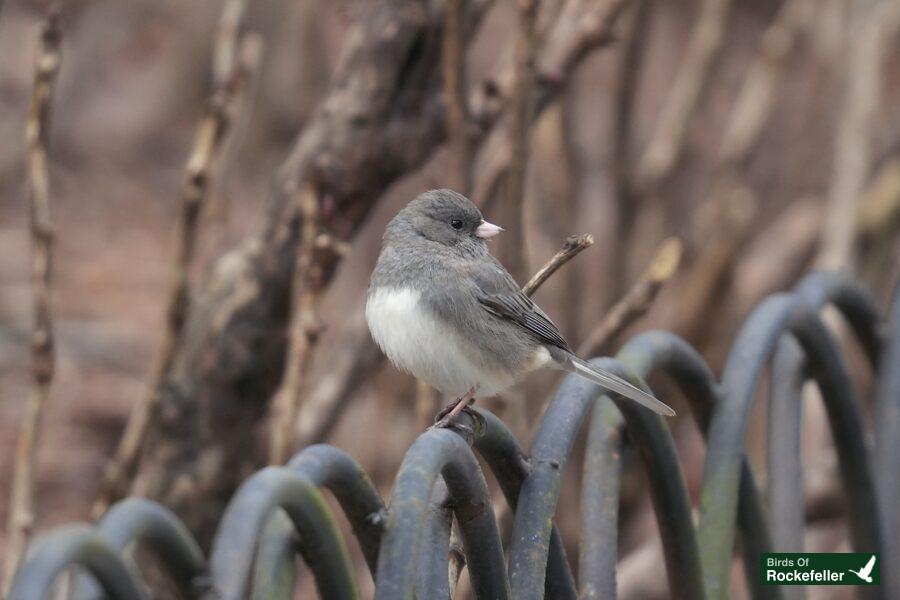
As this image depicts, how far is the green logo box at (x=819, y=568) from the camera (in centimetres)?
169

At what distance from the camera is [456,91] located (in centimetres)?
190

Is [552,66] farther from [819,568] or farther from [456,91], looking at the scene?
[819,568]

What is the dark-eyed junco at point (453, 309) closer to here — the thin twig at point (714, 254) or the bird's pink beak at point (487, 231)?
the bird's pink beak at point (487, 231)

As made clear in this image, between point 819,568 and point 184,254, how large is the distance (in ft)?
3.72

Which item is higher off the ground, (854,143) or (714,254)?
(854,143)

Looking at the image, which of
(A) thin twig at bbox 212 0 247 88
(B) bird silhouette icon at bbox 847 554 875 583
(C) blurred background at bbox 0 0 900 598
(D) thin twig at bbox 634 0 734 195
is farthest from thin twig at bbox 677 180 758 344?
(A) thin twig at bbox 212 0 247 88

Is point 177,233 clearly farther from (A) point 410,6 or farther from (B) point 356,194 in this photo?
(A) point 410,6

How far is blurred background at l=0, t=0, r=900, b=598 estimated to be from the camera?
2.08 meters

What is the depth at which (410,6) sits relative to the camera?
2055mm

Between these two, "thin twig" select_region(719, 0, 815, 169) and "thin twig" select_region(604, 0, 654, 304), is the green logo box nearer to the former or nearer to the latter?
"thin twig" select_region(604, 0, 654, 304)

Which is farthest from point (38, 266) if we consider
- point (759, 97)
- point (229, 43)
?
point (759, 97)

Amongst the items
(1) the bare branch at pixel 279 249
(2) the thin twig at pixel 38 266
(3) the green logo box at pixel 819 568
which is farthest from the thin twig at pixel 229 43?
(3) the green logo box at pixel 819 568

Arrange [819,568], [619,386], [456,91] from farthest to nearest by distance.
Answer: [456,91], [819,568], [619,386]

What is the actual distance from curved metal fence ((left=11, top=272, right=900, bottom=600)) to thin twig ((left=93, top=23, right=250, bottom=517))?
0.73 meters
